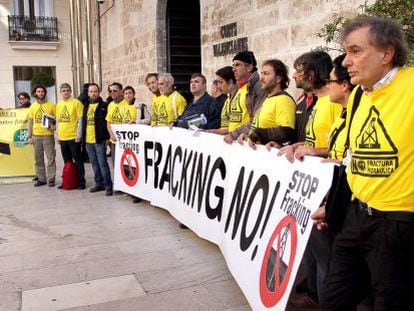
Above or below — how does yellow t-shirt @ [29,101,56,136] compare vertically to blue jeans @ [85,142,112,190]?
above

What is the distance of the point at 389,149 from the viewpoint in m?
2.11

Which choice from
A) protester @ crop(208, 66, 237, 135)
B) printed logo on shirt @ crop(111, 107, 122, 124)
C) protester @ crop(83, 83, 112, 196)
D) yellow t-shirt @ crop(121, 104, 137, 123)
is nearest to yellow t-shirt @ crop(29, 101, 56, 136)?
protester @ crop(83, 83, 112, 196)

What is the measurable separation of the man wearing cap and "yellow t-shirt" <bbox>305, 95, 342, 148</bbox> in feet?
5.08

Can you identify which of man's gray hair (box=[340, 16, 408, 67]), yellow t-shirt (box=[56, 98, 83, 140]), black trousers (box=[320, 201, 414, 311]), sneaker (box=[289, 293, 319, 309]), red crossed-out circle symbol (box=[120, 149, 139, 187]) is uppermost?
man's gray hair (box=[340, 16, 408, 67])

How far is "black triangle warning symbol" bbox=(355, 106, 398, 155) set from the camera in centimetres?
212

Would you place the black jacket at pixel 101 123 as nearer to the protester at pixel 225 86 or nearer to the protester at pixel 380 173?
the protester at pixel 225 86

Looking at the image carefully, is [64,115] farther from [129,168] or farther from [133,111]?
[129,168]

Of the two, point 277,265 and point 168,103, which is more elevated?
point 168,103

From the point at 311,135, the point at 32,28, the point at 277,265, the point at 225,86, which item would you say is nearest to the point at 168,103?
the point at 225,86

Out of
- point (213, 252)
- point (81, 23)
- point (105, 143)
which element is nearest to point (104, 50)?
point (81, 23)

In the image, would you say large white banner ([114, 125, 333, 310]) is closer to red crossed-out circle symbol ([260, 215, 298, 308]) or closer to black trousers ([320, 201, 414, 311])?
red crossed-out circle symbol ([260, 215, 298, 308])

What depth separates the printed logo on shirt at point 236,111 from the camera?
5.11 m

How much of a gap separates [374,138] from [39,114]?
7.13 metres

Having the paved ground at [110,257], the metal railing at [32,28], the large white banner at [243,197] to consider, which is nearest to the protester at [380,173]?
the large white banner at [243,197]
